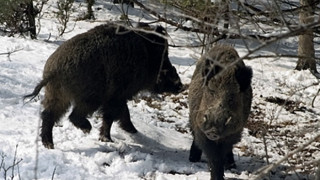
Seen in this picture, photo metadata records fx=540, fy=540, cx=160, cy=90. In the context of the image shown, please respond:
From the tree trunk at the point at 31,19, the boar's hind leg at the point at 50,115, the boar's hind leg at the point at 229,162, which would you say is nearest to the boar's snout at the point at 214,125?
the boar's hind leg at the point at 229,162

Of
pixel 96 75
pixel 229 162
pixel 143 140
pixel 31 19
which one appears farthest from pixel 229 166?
pixel 31 19

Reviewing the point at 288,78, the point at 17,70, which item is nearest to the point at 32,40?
the point at 17,70

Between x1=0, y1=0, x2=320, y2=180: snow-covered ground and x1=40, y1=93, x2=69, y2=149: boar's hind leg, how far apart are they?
0.32 ft

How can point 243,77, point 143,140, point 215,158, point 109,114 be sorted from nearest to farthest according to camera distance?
A: 1. point 243,77
2. point 215,158
3. point 109,114
4. point 143,140

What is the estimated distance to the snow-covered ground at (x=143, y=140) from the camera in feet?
18.4

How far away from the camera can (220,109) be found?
17.1 feet

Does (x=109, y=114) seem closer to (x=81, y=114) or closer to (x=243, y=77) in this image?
(x=81, y=114)

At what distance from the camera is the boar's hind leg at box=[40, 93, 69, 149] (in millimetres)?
6309

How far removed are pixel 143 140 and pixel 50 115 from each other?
1.35 meters

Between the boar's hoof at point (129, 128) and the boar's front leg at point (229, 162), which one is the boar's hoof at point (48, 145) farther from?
the boar's front leg at point (229, 162)

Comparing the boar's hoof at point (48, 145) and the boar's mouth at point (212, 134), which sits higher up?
the boar's mouth at point (212, 134)

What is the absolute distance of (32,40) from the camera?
1274 centimetres

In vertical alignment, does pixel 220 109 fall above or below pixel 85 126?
above

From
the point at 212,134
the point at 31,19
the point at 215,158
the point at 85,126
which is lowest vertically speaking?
the point at 31,19
